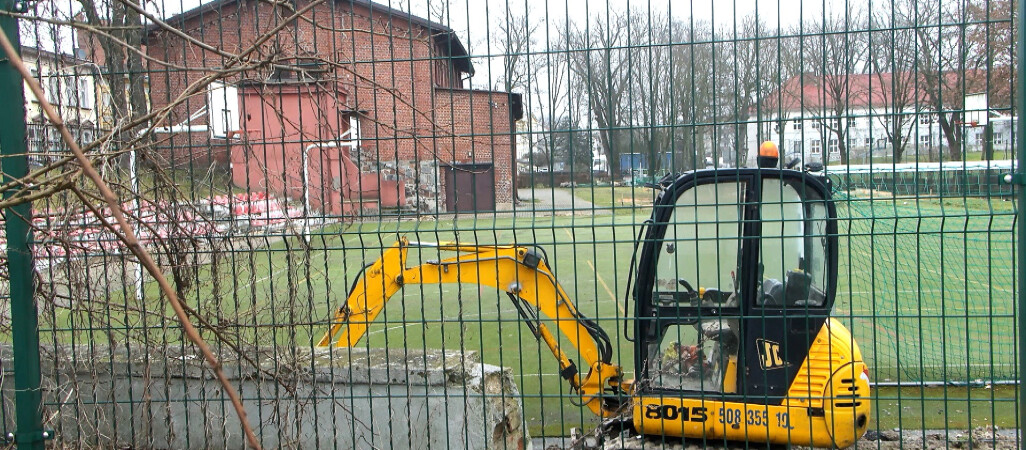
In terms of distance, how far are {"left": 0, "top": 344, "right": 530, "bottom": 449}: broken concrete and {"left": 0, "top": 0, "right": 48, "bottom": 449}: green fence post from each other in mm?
119

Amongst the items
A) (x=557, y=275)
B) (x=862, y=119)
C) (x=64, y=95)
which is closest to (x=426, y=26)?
(x=64, y=95)

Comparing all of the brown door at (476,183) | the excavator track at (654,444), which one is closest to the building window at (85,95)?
the brown door at (476,183)

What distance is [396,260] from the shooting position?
529 cm

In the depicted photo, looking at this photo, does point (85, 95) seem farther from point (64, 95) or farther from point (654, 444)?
point (654, 444)

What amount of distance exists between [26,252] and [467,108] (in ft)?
7.05

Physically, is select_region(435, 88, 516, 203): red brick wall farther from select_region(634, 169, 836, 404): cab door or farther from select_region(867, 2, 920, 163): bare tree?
select_region(867, 2, 920, 163): bare tree

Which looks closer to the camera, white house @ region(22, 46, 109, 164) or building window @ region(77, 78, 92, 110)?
white house @ region(22, 46, 109, 164)

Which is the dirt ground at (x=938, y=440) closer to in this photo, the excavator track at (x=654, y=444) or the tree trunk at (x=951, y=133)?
the excavator track at (x=654, y=444)

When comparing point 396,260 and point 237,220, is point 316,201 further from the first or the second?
point 396,260

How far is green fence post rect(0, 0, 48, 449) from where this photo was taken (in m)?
3.59

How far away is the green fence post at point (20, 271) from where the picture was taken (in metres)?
3.59

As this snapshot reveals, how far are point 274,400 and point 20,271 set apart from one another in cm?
129

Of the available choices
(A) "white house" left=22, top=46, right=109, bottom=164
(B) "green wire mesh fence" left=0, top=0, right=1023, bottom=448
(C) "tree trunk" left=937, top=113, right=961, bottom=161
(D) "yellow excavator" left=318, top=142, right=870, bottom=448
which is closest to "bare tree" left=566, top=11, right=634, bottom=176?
(B) "green wire mesh fence" left=0, top=0, right=1023, bottom=448

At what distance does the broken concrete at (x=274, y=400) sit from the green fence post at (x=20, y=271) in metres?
0.12
